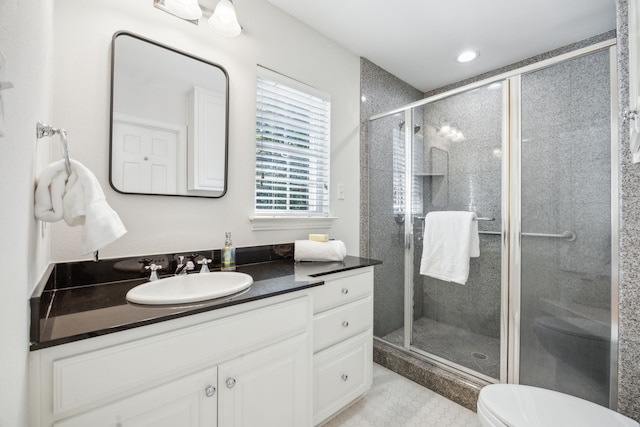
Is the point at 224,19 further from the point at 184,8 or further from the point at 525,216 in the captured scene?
the point at 525,216

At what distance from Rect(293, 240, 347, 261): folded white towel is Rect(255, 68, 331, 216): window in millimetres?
279

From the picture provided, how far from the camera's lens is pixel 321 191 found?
2039 millimetres

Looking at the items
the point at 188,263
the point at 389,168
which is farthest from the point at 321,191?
the point at 188,263

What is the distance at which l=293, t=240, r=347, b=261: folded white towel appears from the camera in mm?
1675

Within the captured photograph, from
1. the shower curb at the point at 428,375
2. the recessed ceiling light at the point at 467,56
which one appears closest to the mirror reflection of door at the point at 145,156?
the shower curb at the point at 428,375

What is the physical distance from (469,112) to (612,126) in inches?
26.4

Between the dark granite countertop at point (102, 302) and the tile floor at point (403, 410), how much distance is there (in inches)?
33.0

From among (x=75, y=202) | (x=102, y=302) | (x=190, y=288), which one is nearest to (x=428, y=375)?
(x=190, y=288)

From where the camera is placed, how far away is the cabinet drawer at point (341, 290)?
138cm

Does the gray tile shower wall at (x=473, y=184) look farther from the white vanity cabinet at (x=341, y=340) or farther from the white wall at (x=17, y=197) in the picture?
the white wall at (x=17, y=197)

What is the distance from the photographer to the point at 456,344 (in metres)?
1.98

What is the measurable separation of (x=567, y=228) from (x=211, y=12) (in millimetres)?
2164

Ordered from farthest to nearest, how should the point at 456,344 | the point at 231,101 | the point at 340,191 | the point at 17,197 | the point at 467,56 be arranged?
the point at 467,56 < the point at 340,191 < the point at 456,344 < the point at 231,101 < the point at 17,197

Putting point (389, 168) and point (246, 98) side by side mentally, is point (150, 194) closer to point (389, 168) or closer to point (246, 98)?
point (246, 98)
